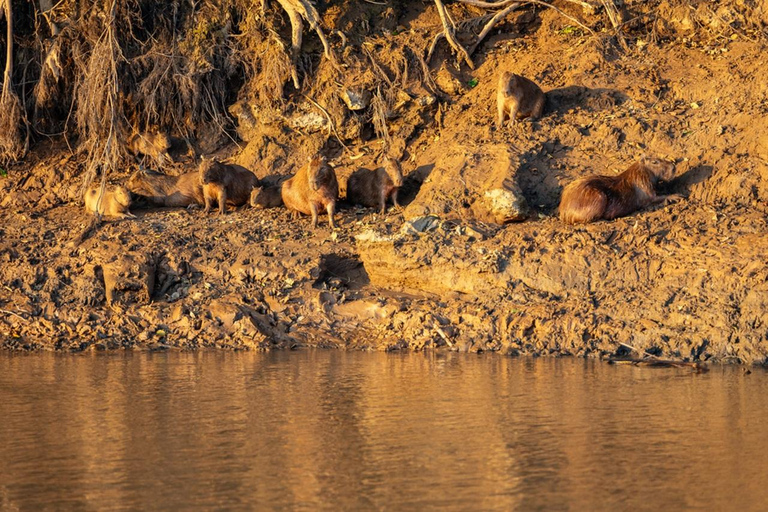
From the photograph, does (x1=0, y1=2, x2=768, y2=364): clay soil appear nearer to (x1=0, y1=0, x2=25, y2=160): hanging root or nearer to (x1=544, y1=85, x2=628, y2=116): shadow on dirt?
(x1=544, y1=85, x2=628, y2=116): shadow on dirt

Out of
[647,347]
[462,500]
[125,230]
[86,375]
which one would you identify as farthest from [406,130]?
[462,500]

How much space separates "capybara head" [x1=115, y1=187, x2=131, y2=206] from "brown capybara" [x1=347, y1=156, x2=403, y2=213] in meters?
2.41

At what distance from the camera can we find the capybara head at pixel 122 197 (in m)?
11.7

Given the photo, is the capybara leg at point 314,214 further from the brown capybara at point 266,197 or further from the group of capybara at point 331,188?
the brown capybara at point 266,197

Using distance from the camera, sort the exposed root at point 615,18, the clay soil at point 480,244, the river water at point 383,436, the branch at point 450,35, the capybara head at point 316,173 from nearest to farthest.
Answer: the river water at point 383,436 → the clay soil at point 480,244 → the capybara head at point 316,173 → the exposed root at point 615,18 → the branch at point 450,35

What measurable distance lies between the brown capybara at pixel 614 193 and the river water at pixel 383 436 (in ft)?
6.27

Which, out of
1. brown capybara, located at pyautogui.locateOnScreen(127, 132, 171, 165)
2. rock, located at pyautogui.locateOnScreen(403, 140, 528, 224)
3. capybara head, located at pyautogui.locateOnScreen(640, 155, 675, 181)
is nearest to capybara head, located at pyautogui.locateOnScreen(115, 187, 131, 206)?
brown capybara, located at pyautogui.locateOnScreen(127, 132, 171, 165)

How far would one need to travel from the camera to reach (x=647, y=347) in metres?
8.76

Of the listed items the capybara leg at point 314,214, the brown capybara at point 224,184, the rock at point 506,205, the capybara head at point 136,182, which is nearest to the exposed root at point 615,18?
the rock at point 506,205

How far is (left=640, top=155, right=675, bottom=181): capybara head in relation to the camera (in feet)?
34.0

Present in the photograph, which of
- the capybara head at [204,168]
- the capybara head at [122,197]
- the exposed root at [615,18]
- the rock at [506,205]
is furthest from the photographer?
the exposed root at [615,18]

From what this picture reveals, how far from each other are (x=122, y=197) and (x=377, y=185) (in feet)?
9.18

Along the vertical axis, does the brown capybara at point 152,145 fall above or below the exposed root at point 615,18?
below

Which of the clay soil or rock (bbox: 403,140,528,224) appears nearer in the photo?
the clay soil
